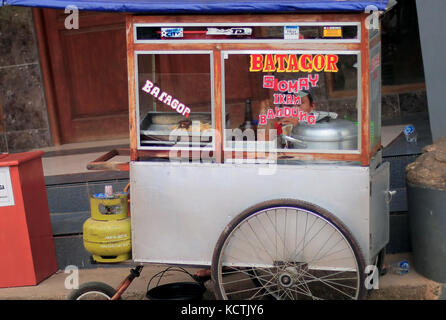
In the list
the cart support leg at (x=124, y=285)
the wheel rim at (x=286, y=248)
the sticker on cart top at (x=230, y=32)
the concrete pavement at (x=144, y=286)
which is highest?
the sticker on cart top at (x=230, y=32)

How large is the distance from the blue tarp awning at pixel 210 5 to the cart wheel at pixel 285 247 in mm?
1173

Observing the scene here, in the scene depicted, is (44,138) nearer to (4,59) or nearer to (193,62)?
(4,59)

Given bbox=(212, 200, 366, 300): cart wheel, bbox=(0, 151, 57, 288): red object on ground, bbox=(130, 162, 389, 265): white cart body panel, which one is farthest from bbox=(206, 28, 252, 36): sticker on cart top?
A: bbox=(0, 151, 57, 288): red object on ground

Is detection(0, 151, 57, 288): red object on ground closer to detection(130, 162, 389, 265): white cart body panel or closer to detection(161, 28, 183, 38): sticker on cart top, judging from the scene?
detection(130, 162, 389, 265): white cart body panel

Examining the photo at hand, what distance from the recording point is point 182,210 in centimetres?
415

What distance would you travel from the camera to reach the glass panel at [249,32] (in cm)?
388

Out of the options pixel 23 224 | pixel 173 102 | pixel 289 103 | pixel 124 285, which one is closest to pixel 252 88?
pixel 289 103

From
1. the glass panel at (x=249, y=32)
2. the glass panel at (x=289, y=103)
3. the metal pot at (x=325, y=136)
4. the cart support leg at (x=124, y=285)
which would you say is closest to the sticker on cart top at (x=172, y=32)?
the glass panel at (x=249, y=32)

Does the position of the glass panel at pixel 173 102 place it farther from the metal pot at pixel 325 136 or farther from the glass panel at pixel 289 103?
the metal pot at pixel 325 136

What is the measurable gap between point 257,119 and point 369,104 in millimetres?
738

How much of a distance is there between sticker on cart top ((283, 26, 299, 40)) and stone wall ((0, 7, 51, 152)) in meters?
4.66

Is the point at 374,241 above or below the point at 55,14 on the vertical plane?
below

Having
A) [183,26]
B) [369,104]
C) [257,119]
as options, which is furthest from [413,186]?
[183,26]

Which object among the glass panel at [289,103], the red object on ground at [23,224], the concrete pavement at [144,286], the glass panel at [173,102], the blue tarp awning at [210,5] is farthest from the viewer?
the red object on ground at [23,224]
